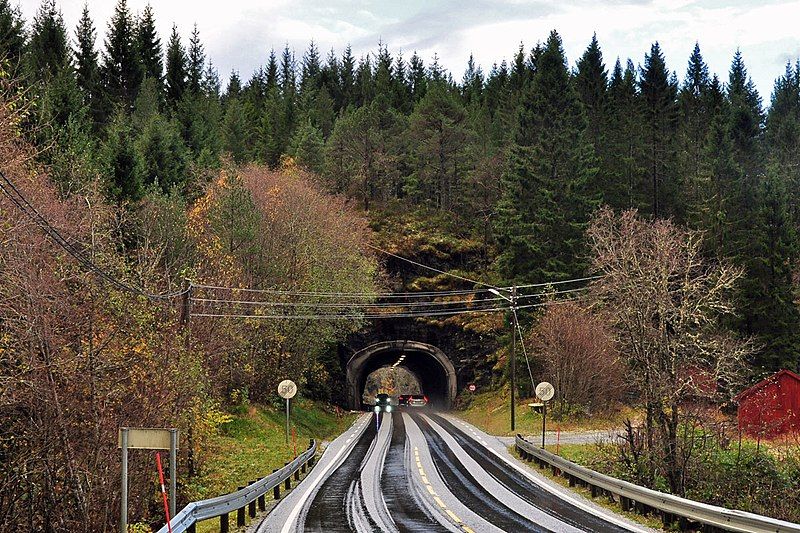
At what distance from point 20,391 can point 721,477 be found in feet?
63.2

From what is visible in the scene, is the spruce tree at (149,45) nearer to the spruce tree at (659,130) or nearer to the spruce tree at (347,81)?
the spruce tree at (347,81)

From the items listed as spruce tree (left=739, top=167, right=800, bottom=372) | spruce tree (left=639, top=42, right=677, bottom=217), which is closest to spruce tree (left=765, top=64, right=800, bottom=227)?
spruce tree (left=739, top=167, right=800, bottom=372)

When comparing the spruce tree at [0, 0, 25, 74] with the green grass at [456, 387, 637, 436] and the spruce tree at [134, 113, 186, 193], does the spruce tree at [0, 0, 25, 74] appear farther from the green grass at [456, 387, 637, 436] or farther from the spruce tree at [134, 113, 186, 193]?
the green grass at [456, 387, 637, 436]

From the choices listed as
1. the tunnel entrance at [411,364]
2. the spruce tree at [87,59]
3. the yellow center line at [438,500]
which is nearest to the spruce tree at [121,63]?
the spruce tree at [87,59]

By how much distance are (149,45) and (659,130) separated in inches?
2137

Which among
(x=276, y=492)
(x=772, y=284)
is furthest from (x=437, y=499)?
(x=772, y=284)

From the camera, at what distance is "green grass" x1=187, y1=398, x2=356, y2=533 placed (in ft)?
80.4

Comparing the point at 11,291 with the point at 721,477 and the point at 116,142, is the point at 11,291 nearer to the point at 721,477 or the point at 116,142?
the point at 721,477

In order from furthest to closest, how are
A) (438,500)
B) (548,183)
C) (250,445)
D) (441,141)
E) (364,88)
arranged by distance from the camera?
(364,88)
(441,141)
(548,183)
(250,445)
(438,500)

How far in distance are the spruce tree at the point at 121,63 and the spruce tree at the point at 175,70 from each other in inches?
225

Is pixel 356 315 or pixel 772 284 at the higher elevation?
pixel 772 284

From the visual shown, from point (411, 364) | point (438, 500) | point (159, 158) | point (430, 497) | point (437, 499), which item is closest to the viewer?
point (438, 500)

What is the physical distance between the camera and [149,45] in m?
87.0

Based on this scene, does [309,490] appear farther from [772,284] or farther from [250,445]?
[772,284]
